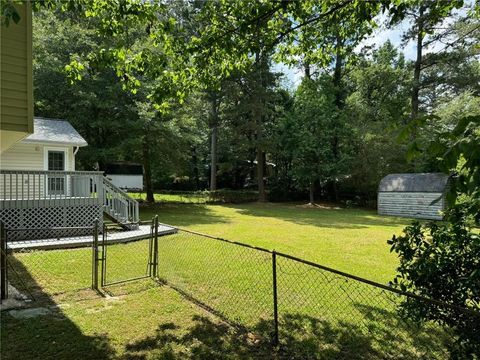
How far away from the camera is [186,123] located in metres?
19.4

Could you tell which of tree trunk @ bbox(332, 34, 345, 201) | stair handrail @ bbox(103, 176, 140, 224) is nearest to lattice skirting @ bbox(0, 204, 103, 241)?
stair handrail @ bbox(103, 176, 140, 224)

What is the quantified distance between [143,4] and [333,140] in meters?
23.5

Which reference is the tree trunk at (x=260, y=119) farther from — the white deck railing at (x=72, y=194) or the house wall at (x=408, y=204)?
the white deck railing at (x=72, y=194)

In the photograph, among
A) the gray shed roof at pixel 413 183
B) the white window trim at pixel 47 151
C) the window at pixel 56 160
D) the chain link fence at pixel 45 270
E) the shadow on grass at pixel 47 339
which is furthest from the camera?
the gray shed roof at pixel 413 183

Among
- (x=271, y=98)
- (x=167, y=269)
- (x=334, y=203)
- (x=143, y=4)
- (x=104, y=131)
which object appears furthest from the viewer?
(x=334, y=203)

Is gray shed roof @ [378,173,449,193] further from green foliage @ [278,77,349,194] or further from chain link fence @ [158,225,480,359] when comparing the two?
chain link fence @ [158,225,480,359]

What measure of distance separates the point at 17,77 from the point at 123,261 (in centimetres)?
442

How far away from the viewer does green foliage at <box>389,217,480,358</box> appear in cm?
316

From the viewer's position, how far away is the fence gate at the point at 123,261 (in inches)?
232

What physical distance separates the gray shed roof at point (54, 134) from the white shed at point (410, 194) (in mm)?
17165

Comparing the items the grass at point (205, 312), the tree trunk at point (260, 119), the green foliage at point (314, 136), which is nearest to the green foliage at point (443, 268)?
the grass at point (205, 312)

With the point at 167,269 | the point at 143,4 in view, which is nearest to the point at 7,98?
the point at 143,4

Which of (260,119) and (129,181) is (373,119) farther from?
(129,181)

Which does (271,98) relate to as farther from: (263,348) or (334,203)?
(263,348)
